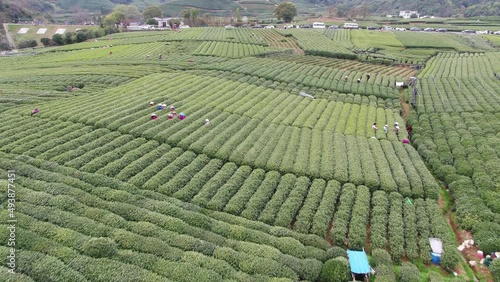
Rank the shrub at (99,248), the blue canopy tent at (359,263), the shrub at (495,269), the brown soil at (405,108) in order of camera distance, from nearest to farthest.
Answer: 1. the shrub at (99,248)
2. the blue canopy tent at (359,263)
3. the shrub at (495,269)
4. the brown soil at (405,108)

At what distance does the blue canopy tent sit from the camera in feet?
59.7

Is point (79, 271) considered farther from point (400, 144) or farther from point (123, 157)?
point (400, 144)

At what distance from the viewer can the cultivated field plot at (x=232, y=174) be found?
1791cm

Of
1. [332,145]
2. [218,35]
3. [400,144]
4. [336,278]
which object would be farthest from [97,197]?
[218,35]

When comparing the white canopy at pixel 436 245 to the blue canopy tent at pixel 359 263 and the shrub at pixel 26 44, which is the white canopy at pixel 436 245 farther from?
the shrub at pixel 26 44

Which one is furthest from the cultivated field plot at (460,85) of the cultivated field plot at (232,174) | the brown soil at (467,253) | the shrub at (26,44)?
the shrub at (26,44)

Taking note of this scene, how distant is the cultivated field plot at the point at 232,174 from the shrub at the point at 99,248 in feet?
0.23

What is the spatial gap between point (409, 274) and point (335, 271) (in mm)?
4320

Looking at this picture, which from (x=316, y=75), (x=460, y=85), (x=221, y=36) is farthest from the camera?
(x=221, y=36)

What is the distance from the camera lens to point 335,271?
58.2 ft

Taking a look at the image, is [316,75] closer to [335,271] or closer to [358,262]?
[358,262]

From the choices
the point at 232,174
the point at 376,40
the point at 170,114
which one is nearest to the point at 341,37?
the point at 376,40

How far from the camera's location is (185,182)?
25344mm

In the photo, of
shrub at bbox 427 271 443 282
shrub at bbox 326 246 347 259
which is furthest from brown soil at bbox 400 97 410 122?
shrub at bbox 326 246 347 259
